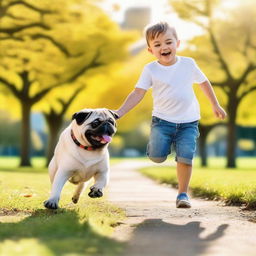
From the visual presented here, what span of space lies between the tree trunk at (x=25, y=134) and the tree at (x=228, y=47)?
328 inches

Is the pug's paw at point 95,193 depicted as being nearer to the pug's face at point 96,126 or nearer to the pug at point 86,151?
the pug at point 86,151

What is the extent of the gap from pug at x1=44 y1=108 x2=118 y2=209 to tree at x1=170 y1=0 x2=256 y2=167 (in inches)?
797

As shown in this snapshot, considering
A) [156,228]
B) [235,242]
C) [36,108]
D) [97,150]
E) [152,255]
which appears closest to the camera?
[152,255]

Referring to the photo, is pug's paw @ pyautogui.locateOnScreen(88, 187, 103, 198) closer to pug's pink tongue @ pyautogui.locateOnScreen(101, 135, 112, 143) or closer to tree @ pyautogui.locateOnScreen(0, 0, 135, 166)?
pug's pink tongue @ pyautogui.locateOnScreen(101, 135, 112, 143)

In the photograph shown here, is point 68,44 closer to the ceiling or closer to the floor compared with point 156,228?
closer to the ceiling

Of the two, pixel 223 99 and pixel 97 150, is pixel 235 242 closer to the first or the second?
pixel 97 150

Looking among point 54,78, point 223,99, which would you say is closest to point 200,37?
point 223,99

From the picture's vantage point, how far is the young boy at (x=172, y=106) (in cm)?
615

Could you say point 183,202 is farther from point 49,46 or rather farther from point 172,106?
point 49,46

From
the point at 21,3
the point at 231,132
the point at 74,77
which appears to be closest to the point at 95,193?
the point at 21,3

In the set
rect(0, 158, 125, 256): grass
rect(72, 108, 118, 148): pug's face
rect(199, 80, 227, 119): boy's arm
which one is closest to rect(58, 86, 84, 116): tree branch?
rect(199, 80, 227, 119): boy's arm

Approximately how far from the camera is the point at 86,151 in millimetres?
5762

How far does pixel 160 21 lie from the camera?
6.07m

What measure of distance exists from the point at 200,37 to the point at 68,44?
6.07 m
